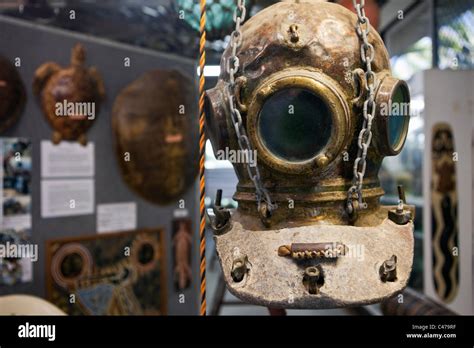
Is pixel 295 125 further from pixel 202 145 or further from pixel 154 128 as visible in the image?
pixel 154 128

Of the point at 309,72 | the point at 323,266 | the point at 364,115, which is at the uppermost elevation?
the point at 309,72

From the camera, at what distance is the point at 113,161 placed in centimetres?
301

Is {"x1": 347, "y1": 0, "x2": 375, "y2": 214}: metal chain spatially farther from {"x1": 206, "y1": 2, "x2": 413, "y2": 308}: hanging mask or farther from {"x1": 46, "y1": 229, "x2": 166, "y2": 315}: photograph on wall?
{"x1": 46, "y1": 229, "x2": 166, "y2": 315}: photograph on wall

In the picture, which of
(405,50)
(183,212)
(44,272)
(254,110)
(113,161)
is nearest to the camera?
(254,110)

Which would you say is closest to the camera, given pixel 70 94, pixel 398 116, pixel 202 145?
pixel 398 116

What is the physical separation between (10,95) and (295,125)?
1844 millimetres

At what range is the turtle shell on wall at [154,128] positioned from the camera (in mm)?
3014

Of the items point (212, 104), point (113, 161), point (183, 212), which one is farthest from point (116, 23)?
point (212, 104)

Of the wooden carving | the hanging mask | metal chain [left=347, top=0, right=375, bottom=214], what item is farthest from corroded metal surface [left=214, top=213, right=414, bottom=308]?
the wooden carving

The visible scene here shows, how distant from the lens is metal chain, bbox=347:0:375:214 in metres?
1.42

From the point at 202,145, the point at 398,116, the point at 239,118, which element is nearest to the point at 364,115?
the point at 398,116

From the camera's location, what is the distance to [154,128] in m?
3.05
